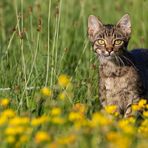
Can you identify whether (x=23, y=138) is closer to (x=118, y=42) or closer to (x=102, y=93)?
(x=102, y=93)

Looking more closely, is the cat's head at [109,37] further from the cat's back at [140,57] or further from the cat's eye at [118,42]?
the cat's back at [140,57]

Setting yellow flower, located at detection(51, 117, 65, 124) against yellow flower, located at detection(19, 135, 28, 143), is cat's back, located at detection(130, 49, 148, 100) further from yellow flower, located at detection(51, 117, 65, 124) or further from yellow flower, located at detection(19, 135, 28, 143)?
yellow flower, located at detection(19, 135, 28, 143)

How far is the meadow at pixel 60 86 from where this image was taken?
5289 mm

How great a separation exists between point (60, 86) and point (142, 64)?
1.18 m

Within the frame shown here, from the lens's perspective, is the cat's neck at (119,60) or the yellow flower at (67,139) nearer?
the yellow flower at (67,139)

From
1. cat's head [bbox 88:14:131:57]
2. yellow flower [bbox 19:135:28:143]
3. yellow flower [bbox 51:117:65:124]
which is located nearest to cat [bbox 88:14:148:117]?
cat's head [bbox 88:14:131:57]

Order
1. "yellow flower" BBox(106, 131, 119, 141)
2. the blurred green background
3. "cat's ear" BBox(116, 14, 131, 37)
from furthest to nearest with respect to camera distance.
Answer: "cat's ear" BBox(116, 14, 131, 37), the blurred green background, "yellow flower" BBox(106, 131, 119, 141)

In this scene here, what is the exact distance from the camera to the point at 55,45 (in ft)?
27.2

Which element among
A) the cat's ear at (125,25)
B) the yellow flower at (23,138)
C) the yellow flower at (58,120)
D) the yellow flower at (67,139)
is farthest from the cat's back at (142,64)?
the yellow flower at (67,139)

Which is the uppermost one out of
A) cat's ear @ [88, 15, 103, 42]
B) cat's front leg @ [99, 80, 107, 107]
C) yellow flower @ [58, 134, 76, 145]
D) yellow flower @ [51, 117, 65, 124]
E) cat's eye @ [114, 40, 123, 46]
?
cat's ear @ [88, 15, 103, 42]

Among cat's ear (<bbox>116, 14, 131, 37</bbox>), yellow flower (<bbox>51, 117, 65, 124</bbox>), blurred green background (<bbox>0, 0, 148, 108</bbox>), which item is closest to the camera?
yellow flower (<bbox>51, 117, 65, 124</bbox>)

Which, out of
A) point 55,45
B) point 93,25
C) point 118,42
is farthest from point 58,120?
point 55,45

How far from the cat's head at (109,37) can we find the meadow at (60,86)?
388mm

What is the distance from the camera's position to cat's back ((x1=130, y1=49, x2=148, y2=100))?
788 centimetres
